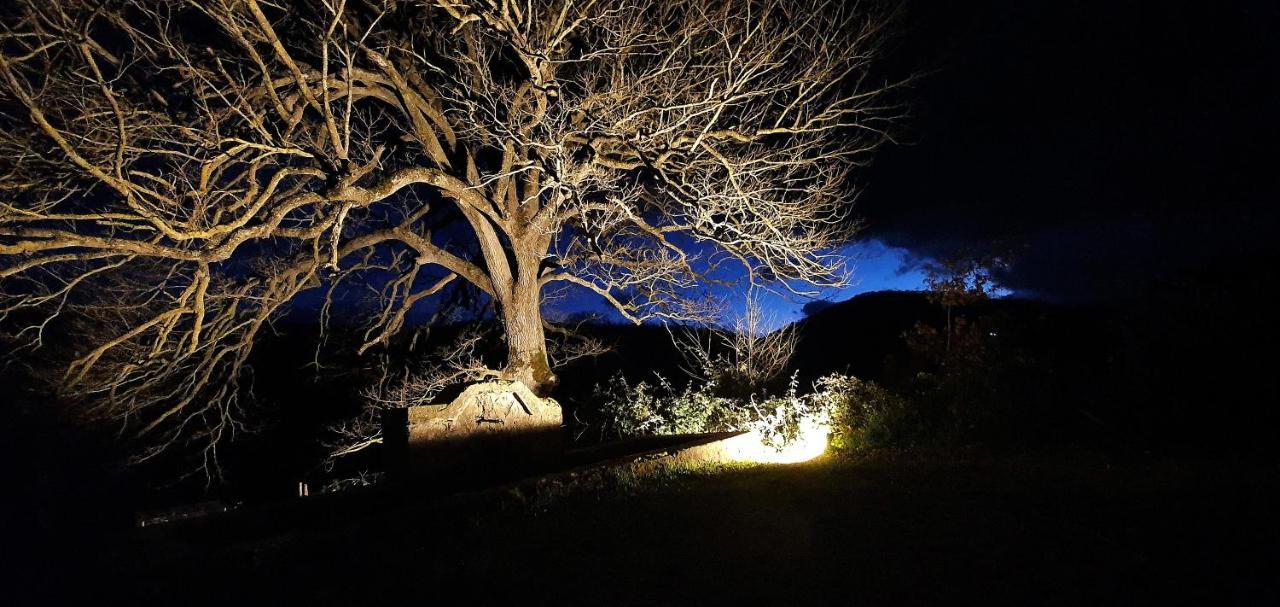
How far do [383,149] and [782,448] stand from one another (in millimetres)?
6701

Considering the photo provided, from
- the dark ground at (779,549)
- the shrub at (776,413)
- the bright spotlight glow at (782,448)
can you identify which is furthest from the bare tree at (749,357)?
the dark ground at (779,549)

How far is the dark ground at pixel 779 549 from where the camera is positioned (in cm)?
331

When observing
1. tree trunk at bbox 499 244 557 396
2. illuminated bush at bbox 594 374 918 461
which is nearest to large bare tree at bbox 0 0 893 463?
tree trunk at bbox 499 244 557 396

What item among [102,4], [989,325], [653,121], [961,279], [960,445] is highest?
[102,4]

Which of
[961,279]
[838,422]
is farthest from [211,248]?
[961,279]

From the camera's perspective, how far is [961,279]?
13.3m

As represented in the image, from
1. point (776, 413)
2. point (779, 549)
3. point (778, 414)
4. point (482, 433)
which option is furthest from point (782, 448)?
point (779, 549)

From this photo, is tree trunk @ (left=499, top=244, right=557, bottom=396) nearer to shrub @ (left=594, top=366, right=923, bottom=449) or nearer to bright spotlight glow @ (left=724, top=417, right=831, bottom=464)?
bright spotlight glow @ (left=724, top=417, right=831, bottom=464)

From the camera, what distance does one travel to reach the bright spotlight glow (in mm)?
9664

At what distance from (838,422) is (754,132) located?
5003 mm

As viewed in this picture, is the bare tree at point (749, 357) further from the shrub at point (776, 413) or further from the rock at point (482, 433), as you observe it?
the rock at point (482, 433)

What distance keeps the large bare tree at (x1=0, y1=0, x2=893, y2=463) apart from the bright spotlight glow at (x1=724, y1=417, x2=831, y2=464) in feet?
7.99

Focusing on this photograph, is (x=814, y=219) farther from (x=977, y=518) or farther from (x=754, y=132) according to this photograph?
(x=977, y=518)

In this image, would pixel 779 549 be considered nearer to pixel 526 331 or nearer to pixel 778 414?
pixel 778 414
